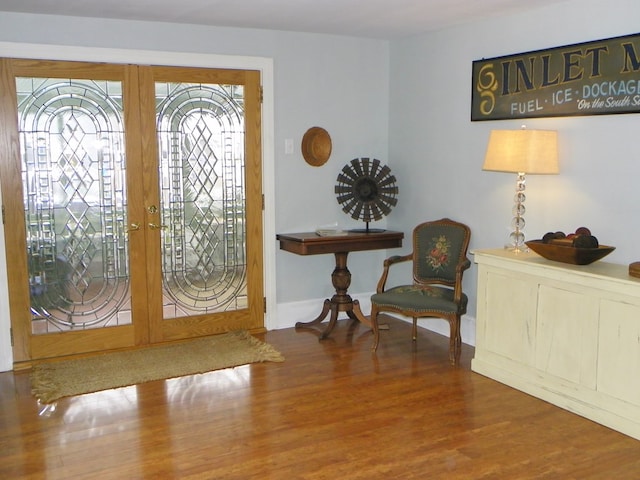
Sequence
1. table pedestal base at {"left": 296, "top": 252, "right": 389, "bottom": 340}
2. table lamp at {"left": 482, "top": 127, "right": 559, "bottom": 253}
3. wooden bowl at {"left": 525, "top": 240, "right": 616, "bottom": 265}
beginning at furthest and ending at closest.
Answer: table pedestal base at {"left": 296, "top": 252, "right": 389, "bottom": 340} < table lamp at {"left": 482, "top": 127, "right": 559, "bottom": 253} < wooden bowl at {"left": 525, "top": 240, "right": 616, "bottom": 265}

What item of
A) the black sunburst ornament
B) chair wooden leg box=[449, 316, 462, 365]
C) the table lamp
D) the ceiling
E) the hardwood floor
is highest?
the ceiling

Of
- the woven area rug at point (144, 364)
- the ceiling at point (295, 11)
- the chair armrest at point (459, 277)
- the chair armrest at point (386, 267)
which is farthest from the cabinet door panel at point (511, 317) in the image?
the ceiling at point (295, 11)

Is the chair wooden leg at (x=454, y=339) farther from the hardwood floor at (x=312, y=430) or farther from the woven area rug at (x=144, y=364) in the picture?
the woven area rug at (x=144, y=364)

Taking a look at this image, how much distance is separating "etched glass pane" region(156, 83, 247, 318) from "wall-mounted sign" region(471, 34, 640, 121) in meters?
1.82

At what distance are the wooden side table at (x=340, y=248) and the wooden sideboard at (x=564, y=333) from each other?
116 cm

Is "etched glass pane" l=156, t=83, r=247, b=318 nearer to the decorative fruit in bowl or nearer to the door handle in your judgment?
the door handle

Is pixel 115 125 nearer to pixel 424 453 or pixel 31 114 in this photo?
pixel 31 114

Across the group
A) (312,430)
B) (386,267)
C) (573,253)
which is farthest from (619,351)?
(386,267)

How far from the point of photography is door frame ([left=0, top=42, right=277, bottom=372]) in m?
4.20

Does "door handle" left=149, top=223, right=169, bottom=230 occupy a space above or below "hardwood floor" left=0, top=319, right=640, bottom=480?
above

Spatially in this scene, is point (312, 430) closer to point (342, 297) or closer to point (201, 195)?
point (342, 297)

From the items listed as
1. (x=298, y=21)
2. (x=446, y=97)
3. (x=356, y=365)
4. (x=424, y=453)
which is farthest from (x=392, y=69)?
(x=424, y=453)

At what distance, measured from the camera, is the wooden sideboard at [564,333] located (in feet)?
10.5

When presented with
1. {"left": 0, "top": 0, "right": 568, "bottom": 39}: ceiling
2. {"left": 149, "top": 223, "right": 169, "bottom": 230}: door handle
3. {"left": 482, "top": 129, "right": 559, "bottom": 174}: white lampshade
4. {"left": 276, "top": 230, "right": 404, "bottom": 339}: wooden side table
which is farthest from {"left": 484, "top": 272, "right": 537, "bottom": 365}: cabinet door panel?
{"left": 149, "top": 223, "right": 169, "bottom": 230}: door handle
